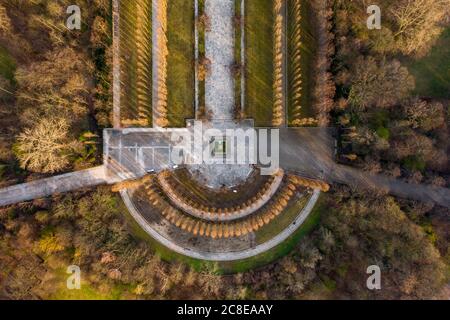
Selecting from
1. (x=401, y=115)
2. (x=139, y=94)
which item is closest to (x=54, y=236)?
(x=139, y=94)

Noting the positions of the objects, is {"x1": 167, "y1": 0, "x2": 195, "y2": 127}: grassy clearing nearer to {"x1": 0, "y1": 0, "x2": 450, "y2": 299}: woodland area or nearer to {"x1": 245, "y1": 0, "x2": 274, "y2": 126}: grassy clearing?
{"x1": 245, "y1": 0, "x2": 274, "y2": 126}: grassy clearing

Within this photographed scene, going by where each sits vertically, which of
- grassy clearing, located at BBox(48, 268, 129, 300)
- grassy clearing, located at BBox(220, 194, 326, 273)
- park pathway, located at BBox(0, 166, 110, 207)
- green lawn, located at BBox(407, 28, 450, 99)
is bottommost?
grassy clearing, located at BBox(48, 268, 129, 300)

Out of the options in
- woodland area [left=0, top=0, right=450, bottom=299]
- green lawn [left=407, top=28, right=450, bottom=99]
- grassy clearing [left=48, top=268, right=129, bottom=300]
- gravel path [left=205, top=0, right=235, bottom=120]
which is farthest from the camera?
gravel path [left=205, top=0, right=235, bottom=120]

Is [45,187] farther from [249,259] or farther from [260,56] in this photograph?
[260,56]

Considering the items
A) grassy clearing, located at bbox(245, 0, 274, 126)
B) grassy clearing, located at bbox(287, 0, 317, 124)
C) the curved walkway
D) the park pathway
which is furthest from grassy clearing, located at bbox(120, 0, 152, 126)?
grassy clearing, located at bbox(287, 0, 317, 124)

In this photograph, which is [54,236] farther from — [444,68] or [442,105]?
[444,68]

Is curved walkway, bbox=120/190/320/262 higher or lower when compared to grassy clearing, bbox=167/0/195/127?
lower

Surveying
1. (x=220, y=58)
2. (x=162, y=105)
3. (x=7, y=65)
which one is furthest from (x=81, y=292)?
(x=220, y=58)
